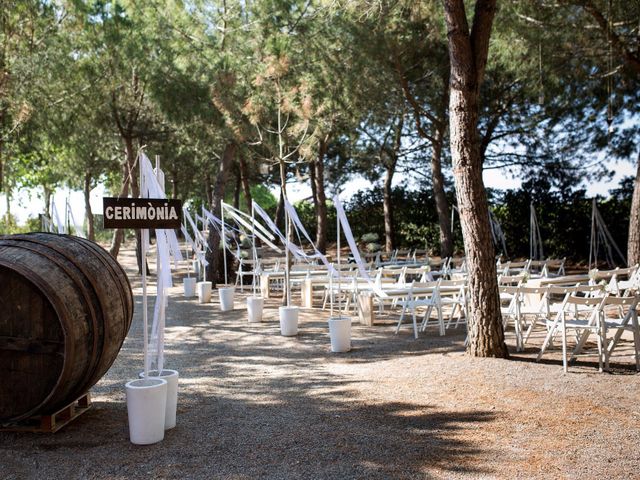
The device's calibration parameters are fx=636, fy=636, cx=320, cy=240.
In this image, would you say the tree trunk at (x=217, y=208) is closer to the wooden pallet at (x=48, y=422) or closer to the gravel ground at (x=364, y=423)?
the gravel ground at (x=364, y=423)

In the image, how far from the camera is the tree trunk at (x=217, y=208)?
48.9 ft

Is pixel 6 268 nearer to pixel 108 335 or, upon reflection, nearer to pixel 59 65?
pixel 108 335

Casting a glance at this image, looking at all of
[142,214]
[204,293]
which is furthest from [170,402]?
[204,293]

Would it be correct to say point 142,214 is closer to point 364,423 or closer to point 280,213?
point 364,423

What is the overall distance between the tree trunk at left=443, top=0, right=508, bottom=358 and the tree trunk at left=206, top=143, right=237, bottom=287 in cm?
898

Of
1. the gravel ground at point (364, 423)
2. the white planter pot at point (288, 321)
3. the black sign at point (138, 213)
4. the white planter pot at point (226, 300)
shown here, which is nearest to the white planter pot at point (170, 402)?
the gravel ground at point (364, 423)

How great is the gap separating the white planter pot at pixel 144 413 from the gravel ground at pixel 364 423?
0.23 ft

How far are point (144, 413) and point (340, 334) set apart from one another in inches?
132

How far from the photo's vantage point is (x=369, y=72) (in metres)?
13.4

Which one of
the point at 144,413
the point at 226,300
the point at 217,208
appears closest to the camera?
the point at 144,413

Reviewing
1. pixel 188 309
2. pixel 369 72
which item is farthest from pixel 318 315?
pixel 369 72

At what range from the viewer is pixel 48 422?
4.24 meters

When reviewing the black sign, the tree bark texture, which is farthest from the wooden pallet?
the tree bark texture

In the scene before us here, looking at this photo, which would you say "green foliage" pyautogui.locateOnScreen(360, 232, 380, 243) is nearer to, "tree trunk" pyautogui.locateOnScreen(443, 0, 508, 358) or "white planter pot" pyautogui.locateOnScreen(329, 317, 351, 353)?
"white planter pot" pyautogui.locateOnScreen(329, 317, 351, 353)
